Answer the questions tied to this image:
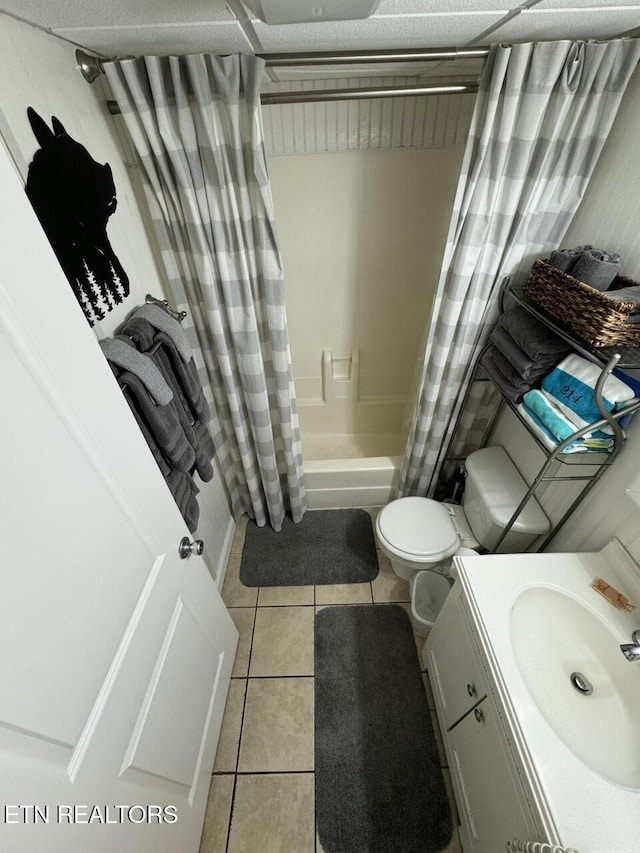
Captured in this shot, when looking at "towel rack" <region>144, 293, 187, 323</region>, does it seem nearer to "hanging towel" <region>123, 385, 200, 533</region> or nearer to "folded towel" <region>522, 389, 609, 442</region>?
"hanging towel" <region>123, 385, 200, 533</region>

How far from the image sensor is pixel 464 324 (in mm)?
1378

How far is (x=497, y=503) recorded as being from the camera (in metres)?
1.42

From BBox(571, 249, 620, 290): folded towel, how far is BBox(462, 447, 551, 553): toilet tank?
77 cm

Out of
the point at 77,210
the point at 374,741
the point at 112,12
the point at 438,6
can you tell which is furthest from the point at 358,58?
the point at 374,741

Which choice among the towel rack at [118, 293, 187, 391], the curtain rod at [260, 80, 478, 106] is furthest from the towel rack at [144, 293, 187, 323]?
the curtain rod at [260, 80, 478, 106]

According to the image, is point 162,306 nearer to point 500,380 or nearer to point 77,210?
point 77,210

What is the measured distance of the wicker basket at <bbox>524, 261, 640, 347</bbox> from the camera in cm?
91

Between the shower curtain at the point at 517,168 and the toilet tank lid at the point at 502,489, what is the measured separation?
42 centimetres

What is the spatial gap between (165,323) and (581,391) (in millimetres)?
1267

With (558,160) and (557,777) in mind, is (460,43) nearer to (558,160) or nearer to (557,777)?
(558,160)

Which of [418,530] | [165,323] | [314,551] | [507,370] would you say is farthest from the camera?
[314,551]

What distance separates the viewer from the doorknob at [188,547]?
39.8 inches

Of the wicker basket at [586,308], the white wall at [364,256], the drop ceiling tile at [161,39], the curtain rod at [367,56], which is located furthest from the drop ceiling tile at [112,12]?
the wicker basket at [586,308]

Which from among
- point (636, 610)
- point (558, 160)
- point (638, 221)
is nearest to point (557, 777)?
point (636, 610)
